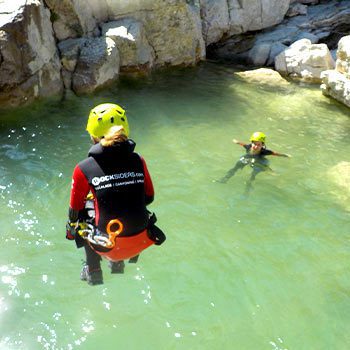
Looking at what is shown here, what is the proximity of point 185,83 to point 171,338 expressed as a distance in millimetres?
11137

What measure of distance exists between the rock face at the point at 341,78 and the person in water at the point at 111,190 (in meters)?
11.4

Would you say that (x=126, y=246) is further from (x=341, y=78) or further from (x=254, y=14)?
(x=254, y=14)

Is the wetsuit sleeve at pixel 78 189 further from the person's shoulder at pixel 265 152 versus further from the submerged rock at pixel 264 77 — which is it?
the submerged rock at pixel 264 77

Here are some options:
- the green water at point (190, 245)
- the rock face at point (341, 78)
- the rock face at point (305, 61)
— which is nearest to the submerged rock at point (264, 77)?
the rock face at point (305, 61)

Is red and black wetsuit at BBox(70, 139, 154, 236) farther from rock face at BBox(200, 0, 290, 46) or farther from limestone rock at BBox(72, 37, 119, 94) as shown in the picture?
rock face at BBox(200, 0, 290, 46)

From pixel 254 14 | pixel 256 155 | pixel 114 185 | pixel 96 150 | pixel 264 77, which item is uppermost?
pixel 96 150

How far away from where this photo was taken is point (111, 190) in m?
4.18

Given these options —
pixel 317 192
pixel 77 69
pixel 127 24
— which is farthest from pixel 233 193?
pixel 127 24

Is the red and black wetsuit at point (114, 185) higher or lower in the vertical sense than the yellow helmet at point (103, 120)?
lower

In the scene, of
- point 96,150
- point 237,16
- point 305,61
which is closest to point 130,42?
point 237,16

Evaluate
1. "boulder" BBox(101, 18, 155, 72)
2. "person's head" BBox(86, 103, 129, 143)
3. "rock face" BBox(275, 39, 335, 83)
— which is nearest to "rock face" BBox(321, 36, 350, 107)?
"rock face" BBox(275, 39, 335, 83)

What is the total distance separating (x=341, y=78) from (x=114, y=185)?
12.3 meters

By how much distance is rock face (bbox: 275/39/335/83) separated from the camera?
16062 millimetres

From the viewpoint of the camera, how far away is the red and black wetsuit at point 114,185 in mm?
4137
